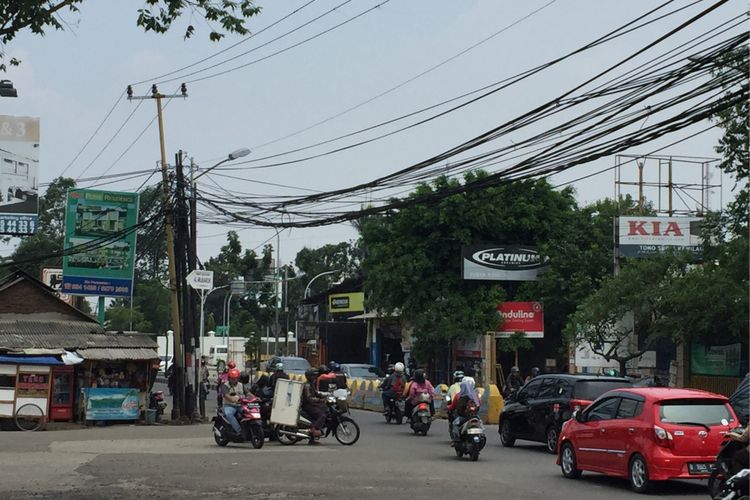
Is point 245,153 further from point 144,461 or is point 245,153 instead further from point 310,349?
point 310,349

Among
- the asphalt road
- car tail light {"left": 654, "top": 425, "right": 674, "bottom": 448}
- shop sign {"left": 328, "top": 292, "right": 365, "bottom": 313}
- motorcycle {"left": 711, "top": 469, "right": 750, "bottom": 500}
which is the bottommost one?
the asphalt road

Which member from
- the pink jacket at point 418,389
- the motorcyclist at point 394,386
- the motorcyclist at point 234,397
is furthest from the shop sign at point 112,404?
the motorcyclist at point 234,397

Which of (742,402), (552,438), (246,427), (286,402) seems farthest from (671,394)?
(246,427)

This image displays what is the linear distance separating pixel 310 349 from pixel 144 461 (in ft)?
170

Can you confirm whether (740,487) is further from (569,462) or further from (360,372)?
(360,372)

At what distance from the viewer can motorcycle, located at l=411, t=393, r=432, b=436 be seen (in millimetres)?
28234

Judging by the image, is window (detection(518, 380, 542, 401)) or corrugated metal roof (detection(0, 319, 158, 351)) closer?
window (detection(518, 380, 542, 401))

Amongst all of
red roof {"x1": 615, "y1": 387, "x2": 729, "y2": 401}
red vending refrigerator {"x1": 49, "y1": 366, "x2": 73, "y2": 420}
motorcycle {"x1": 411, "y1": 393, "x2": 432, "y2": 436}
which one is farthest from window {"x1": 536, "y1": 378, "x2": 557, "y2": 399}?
red vending refrigerator {"x1": 49, "y1": 366, "x2": 73, "y2": 420}

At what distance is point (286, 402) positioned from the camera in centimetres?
2545

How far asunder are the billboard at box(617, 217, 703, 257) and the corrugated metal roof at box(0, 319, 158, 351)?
58.7 ft

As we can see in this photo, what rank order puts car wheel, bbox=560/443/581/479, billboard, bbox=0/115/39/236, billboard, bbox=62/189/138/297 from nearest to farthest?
car wheel, bbox=560/443/581/479 → billboard, bbox=62/189/138/297 → billboard, bbox=0/115/39/236

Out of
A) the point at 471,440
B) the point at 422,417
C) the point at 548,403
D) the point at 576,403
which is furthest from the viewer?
the point at 422,417

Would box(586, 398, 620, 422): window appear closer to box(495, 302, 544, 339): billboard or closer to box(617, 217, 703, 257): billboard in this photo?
box(617, 217, 703, 257): billboard

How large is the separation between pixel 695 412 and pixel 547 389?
310 inches
